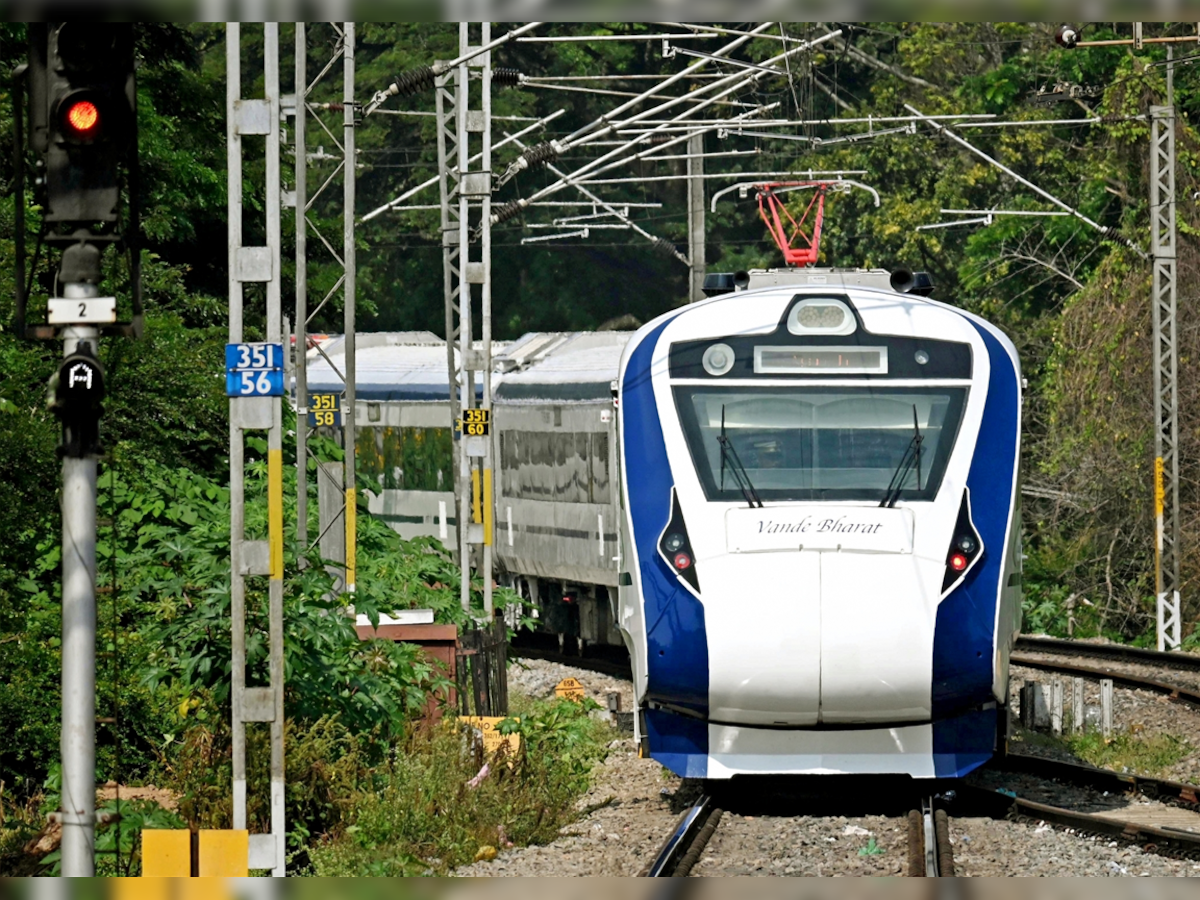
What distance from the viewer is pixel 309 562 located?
555 inches

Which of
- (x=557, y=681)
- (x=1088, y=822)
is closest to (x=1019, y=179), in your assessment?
(x=557, y=681)

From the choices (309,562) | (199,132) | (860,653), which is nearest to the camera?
(860,653)

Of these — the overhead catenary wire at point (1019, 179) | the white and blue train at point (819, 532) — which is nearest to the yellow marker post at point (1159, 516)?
the overhead catenary wire at point (1019, 179)

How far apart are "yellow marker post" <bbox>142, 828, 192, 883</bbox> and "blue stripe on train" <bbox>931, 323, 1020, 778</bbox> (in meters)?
4.76

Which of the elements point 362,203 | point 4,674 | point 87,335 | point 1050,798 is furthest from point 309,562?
point 362,203

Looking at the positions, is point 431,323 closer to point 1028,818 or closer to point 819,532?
point 1028,818

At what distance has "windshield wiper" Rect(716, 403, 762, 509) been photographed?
1227 centimetres

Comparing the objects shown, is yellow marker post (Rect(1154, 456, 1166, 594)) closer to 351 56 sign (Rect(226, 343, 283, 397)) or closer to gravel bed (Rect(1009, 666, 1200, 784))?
gravel bed (Rect(1009, 666, 1200, 784))

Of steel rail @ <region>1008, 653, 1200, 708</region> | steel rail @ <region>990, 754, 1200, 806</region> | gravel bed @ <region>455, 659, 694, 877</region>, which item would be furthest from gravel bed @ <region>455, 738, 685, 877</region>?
steel rail @ <region>1008, 653, 1200, 708</region>

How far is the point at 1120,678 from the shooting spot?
21219mm

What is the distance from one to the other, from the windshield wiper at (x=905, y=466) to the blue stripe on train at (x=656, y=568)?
124 cm

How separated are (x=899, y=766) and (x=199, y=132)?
11766 millimetres

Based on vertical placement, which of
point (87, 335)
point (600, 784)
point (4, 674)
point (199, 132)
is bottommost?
point (600, 784)

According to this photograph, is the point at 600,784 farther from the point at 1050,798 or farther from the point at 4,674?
the point at 4,674
